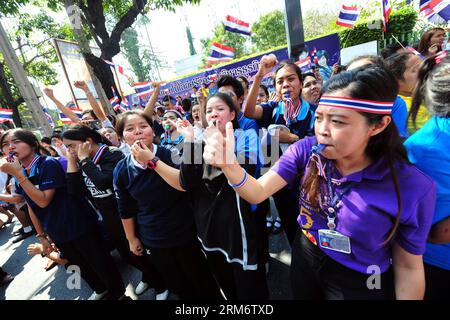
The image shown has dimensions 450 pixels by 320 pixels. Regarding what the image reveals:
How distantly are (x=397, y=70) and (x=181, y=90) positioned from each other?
13.4 meters

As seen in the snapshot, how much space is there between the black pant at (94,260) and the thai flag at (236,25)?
6.30 meters

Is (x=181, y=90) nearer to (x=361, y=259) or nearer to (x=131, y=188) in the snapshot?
(x=131, y=188)

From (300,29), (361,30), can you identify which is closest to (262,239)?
(300,29)

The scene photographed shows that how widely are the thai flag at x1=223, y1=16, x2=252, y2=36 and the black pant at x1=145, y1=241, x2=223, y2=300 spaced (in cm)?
636

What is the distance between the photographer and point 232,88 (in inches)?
100

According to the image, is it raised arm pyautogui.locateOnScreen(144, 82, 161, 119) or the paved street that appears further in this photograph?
raised arm pyautogui.locateOnScreen(144, 82, 161, 119)

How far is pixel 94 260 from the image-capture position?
238 centimetres

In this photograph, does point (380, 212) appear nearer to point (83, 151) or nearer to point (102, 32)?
point (83, 151)

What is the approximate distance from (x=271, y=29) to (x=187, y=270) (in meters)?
34.9

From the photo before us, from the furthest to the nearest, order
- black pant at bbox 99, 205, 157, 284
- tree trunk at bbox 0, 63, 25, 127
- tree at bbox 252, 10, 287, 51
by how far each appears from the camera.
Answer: tree at bbox 252, 10, 287, 51, tree trunk at bbox 0, 63, 25, 127, black pant at bbox 99, 205, 157, 284

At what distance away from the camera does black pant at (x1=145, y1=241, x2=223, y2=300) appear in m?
1.95

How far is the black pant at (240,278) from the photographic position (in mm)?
1567

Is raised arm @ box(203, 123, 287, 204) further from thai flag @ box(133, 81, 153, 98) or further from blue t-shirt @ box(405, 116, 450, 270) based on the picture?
thai flag @ box(133, 81, 153, 98)

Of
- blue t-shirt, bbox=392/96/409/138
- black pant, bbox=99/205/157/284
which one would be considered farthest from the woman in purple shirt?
black pant, bbox=99/205/157/284
